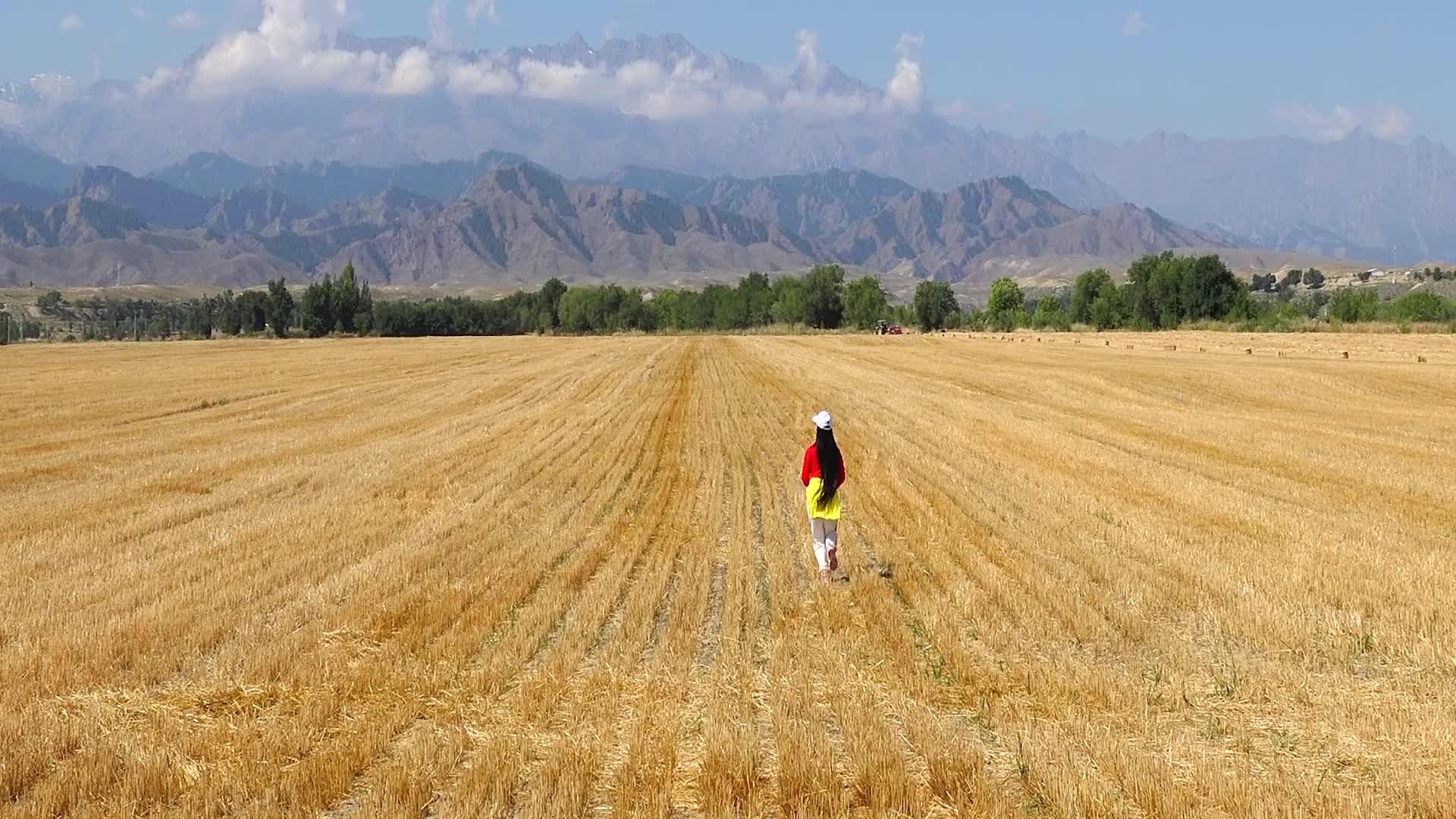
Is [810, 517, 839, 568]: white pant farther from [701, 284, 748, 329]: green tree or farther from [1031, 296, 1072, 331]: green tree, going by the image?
[701, 284, 748, 329]: green tree

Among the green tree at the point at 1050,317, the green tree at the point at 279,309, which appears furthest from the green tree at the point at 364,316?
the green tree at the point at 1050,317

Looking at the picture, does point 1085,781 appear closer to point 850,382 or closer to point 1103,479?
point 1103,479

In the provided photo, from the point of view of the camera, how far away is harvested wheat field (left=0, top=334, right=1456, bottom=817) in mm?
7656

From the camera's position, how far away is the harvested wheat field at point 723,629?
25.1 feet

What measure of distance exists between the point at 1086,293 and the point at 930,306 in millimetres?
30733

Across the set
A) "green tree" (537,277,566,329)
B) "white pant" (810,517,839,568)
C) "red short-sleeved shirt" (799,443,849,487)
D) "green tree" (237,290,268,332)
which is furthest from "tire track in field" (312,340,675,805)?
"green tree" (237,290,268,332)

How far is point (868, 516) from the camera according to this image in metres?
17.7

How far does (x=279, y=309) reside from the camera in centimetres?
16588

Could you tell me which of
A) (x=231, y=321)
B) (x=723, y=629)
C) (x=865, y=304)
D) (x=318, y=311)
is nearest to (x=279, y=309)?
(x=318, y=311)

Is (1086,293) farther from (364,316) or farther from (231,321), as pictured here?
(231,321)

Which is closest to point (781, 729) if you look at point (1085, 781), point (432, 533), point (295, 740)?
point (1085, 781)

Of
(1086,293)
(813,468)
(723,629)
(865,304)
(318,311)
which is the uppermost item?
(1086,293)

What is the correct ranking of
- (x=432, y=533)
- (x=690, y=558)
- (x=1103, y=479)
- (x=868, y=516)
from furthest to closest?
(x=1103, y=479) < (x=868, y=516) < (x=432, y=533) < (x=690, y=558)

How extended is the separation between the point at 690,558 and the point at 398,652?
16.5 ft
